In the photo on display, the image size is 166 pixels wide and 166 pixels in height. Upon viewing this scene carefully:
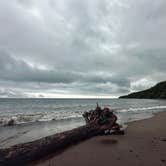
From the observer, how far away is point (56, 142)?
21.0 feet

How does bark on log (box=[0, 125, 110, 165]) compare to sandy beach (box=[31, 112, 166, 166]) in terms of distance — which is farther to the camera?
sandy beach (box=[31, 112, 166, 166])

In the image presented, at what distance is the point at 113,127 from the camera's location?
9.34 meters

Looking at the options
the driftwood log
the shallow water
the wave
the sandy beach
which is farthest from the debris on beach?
the wave

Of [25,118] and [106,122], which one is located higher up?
[25,118]

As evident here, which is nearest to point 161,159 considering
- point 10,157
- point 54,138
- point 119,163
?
point 119,163

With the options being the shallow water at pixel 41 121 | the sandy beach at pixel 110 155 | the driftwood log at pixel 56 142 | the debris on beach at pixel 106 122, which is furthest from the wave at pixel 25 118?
the sandy beach at pixel 110 155

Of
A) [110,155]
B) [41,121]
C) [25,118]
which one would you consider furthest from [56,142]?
[25,118]

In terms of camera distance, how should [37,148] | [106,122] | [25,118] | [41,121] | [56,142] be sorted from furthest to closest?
[25,118] → [41,121] → [106,122] → [56,142] → [37,148]

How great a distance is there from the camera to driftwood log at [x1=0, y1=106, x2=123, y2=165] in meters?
4.97

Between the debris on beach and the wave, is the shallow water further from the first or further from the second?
the debris on beach

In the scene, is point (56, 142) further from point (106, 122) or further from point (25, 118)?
point (25, 118)

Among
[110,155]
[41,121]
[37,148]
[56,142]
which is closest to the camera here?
[37,148]

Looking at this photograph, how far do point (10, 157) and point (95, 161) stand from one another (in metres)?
2.44

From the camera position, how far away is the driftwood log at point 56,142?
4.97 meters
